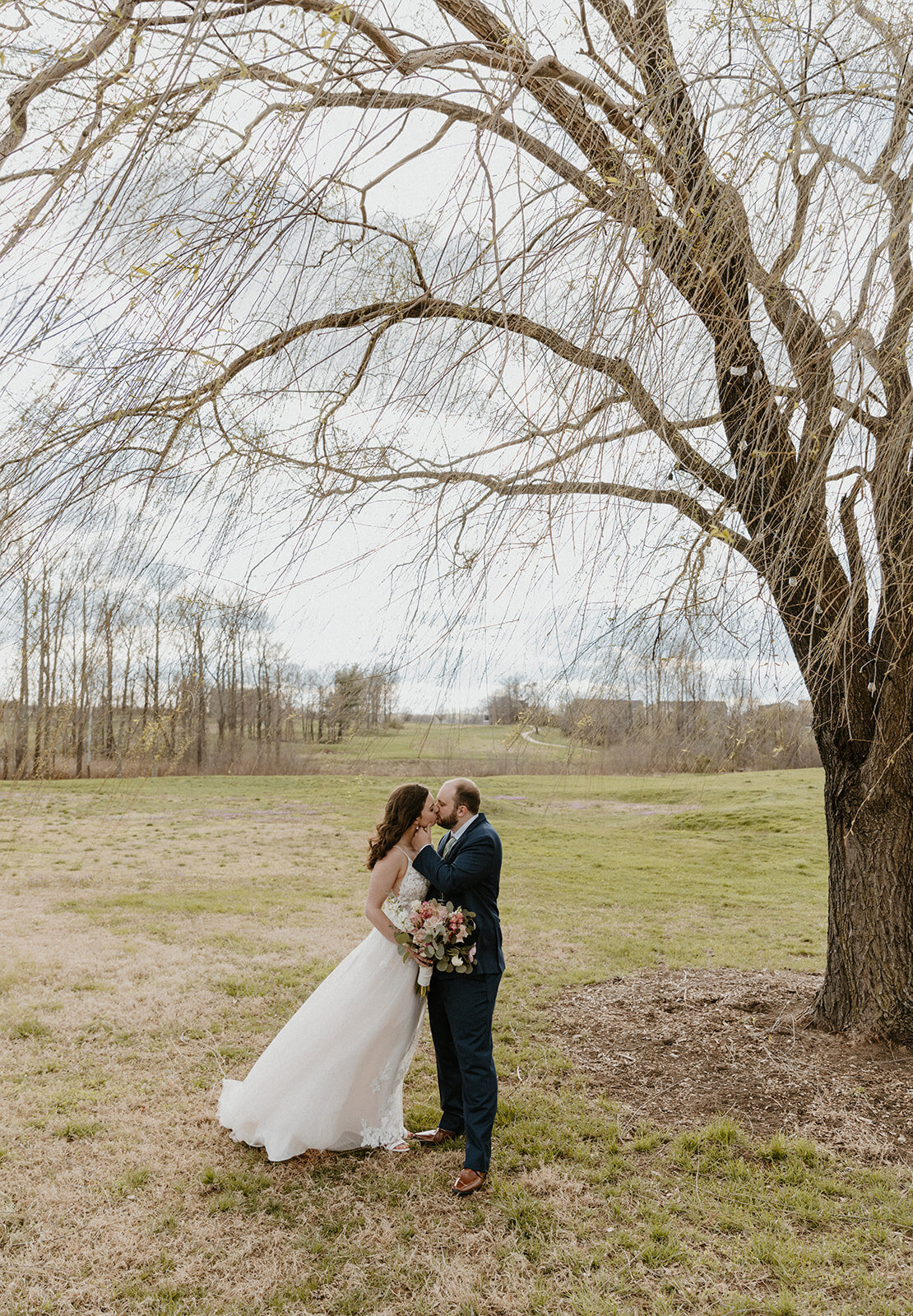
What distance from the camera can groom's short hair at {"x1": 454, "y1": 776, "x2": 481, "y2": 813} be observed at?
3721 millimetres

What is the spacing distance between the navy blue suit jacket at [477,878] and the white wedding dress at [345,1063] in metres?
0.25

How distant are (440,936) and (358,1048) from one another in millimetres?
729

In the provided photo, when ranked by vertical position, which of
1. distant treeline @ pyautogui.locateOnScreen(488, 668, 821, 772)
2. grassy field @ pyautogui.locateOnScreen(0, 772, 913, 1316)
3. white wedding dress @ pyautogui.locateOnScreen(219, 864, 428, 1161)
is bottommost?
grassy field @ pyautogui.locateOnScreen(0, 772, 913, 1316)

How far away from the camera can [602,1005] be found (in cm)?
607

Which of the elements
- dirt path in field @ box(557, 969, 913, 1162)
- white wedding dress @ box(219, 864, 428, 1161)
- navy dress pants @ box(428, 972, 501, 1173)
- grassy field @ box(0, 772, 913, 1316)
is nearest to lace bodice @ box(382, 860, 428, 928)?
white wedding dress @ box(219, 864, 428, 1161)

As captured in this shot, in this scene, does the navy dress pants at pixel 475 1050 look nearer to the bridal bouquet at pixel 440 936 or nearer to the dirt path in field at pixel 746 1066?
the bridal bouquet at pixel 440 936

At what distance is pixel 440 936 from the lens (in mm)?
3498

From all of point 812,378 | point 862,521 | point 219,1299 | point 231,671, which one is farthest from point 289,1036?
point 812,378

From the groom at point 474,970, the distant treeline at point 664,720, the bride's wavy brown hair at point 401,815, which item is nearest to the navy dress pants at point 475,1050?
the groom at point 474,970

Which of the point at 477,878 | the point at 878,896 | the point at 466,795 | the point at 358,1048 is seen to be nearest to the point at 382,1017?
the point at 358,1048

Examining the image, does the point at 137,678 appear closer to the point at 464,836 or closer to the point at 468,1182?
the point at 464,836

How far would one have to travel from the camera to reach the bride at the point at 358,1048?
3.71 m

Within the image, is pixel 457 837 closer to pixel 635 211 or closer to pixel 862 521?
pixel 862 521

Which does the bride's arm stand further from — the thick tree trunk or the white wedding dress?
the thick tree trunk
